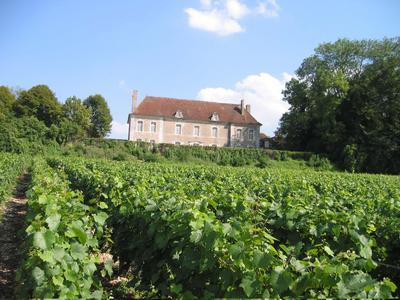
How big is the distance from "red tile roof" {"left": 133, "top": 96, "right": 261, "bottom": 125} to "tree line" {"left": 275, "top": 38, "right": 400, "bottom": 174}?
7.21 m

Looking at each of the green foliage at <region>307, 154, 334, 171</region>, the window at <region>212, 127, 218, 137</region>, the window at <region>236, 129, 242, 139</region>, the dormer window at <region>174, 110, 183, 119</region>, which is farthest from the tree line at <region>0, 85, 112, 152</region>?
the green foliage at <region>307, 154, 334, 171</region>

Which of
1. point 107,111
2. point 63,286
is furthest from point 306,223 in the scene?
point 107,111

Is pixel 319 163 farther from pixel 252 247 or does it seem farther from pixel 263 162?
pixel 252 247

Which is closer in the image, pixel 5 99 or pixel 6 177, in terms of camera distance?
pixel 6 177

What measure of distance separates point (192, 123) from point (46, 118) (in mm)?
21727

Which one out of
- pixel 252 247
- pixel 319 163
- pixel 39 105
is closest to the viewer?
pixel 252 247

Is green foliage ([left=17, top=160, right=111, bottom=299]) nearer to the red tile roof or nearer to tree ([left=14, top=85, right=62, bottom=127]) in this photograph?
the red tile roof

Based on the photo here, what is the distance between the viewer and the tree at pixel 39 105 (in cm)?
5688

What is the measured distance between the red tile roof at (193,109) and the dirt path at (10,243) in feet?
125

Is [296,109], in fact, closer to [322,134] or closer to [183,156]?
[322,134]

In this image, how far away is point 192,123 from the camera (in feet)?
174

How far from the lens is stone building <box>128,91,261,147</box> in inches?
2016

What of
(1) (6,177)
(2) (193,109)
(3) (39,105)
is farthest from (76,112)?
(1) (6,177)

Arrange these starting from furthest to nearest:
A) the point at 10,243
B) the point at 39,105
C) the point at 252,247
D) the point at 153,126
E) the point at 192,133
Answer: the point at 39,105 < the point at 192,133 < the point at 153,126 < the point at 10,243 < the point at 252,247
